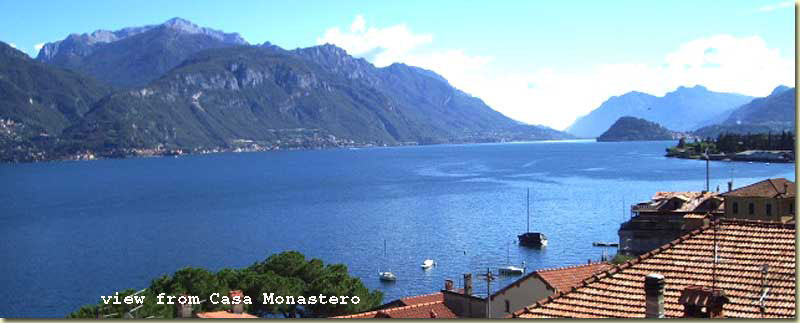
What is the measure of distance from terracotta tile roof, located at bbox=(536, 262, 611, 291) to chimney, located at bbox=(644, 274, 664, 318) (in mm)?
6189

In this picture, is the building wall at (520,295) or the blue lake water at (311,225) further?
the blue lake water at (311,225)

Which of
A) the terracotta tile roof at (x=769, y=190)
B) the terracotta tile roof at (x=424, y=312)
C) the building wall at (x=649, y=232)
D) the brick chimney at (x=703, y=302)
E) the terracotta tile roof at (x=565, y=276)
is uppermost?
the brick chimney at (x=703, y=302)

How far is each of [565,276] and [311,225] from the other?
153ft

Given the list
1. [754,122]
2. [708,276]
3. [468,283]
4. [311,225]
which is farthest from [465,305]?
[754,122]

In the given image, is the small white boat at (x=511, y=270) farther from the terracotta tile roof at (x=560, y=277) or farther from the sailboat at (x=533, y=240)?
the terracotta tile roof at (x=560, y=277)

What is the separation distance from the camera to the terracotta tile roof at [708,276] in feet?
16.5

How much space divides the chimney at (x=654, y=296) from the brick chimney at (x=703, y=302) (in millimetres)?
149

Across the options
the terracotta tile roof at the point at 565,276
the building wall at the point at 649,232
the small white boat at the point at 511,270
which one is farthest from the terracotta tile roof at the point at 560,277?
the small white boat at the point at 511,270

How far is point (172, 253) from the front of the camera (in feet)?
153

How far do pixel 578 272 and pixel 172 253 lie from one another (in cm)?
3681

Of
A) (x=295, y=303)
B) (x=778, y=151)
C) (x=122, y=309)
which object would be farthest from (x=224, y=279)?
(x=778, y=151)

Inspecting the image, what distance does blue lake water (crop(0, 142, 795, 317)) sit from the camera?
3853 cm

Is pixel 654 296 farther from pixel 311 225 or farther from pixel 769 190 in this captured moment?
pixel 311 225

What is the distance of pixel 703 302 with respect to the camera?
191 inches
